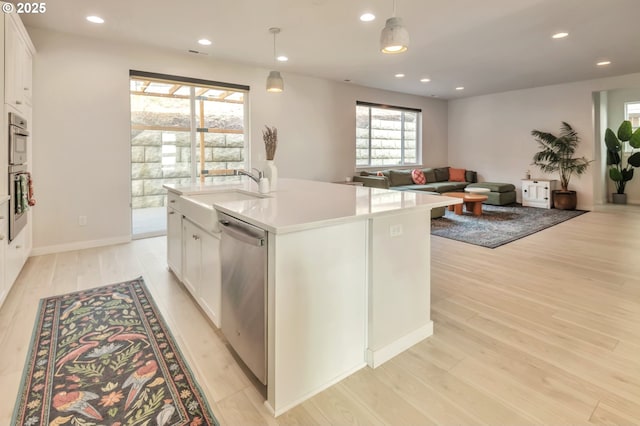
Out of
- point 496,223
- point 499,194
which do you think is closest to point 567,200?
point 499,194

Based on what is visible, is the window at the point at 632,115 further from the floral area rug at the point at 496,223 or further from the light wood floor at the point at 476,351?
the light wood floor at the point at 476,351

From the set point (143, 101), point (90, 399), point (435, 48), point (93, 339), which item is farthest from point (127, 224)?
point (435, 48)

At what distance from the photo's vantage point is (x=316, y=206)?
1996mm

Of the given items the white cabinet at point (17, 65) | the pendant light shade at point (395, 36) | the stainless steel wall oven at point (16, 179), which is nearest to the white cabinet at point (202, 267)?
the stainless steel wall oven at point (16, 179)

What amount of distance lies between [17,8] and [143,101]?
1.61 metres

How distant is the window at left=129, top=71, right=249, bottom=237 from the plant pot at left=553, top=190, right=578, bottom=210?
6.57 metres

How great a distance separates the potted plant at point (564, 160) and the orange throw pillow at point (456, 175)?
1.70m

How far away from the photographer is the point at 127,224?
4.73m

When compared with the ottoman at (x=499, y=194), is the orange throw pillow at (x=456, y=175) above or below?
above

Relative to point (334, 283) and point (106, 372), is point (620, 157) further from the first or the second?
point (106, 372)

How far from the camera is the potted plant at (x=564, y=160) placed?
719cm

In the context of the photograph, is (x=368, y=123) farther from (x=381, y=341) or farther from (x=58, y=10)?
(x=381, y=341)

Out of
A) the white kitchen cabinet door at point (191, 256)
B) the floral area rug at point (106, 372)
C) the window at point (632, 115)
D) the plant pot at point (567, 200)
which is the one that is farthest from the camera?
the window at point (632, 115)

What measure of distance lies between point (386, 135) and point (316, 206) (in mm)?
6625
